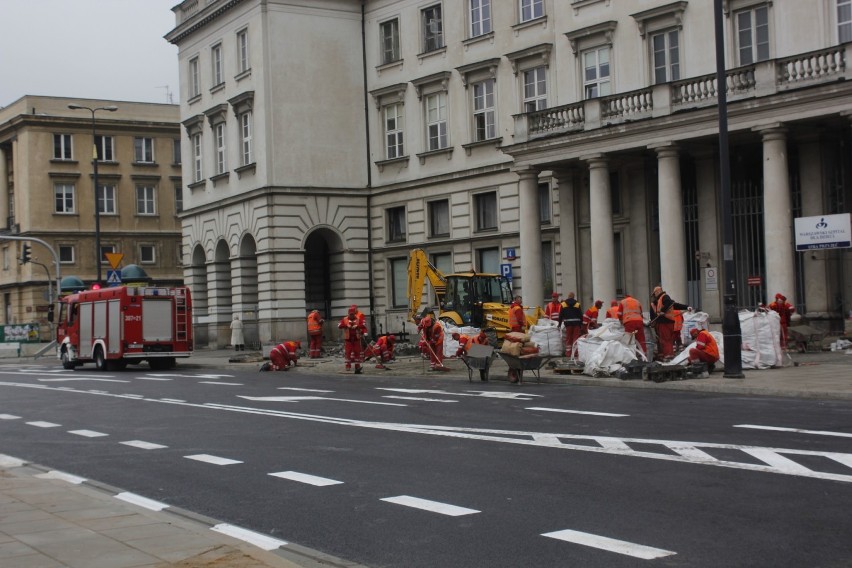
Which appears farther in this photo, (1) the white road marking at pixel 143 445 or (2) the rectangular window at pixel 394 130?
(2) the rectangular window at pixel 394 130

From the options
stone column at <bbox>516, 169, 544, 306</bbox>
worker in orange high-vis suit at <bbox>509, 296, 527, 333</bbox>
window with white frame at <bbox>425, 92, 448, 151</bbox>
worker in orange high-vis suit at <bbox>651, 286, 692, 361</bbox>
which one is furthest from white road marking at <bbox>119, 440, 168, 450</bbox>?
window with white frame at <bbox>425, 92, 448, 151</bbox>

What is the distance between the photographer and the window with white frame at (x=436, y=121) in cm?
4263

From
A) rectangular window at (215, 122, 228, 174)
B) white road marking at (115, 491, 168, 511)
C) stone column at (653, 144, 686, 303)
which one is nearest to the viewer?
white road marking at (115, 491, 168, 511)

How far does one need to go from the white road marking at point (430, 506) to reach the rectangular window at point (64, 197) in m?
71.3

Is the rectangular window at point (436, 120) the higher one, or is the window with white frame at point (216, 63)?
the window with white frame at point (216, 63)

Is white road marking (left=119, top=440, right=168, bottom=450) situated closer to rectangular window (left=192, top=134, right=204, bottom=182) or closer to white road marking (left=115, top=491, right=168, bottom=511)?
white road marking (left=115, top=491, right=168, bottom=511)

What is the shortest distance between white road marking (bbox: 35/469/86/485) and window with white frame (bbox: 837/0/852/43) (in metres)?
24.7

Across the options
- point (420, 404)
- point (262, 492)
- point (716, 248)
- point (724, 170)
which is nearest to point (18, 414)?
point (420, 404)

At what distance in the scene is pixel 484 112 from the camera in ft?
134

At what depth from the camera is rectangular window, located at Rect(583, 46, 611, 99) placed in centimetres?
3547

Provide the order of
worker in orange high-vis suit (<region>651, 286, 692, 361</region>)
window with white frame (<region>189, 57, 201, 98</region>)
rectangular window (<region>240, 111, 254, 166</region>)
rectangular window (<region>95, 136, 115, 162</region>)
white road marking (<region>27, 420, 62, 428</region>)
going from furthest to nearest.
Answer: rectangular window (<region>95, 136, 115, 162</region>)
window with white frame (<region>189, 57, 201, 98</region>)
rectangular window (<region>240, 111, 254, 166</region>)
worker in orange high-vis suit (<region>651, 286, 692, 361</region>)
white road marking (<region>27, 420, 62, 428</region>)

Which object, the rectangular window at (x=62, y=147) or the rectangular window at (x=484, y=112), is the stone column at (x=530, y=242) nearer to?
the rectangular window at (x=484, y=112)

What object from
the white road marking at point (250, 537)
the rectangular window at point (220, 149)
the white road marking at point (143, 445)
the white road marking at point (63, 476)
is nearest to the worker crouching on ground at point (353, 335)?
the white road marking at point (143, 445)

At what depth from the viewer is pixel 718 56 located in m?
20.1
